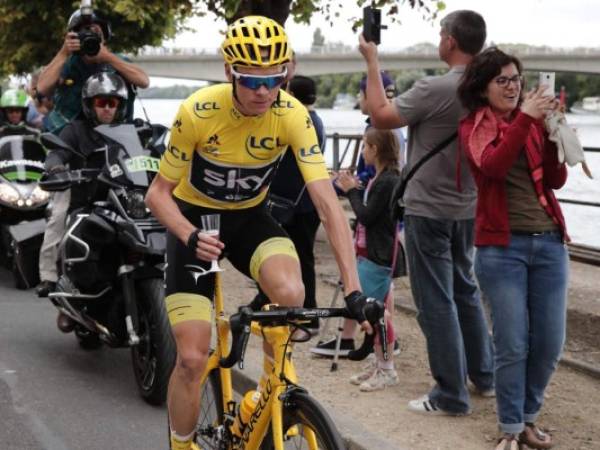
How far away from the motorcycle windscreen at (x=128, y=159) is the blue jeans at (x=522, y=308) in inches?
91.1

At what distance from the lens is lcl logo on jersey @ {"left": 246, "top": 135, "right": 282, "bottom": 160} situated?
181 inches

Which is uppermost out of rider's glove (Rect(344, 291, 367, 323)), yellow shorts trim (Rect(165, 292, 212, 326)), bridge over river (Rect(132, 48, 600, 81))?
rider's glove (Rect(344, 291, 367, 323))

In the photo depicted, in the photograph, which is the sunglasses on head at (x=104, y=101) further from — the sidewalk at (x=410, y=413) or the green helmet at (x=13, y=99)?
the green helmet at (x=13, y=99)

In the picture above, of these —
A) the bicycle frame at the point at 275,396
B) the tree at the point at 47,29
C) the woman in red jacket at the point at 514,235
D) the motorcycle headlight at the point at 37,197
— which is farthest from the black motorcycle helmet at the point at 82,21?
the tree at the point at 47,29

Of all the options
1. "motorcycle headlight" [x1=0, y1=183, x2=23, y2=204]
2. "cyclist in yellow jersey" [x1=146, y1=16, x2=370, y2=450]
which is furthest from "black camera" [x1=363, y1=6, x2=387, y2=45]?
"motorcycle headlight" [x1=0, y1=183, x2=23, y2=204]

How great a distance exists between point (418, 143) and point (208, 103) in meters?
1.75

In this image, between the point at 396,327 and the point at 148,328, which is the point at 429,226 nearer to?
the point at 148,328

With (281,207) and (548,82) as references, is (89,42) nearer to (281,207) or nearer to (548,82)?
(281,207)

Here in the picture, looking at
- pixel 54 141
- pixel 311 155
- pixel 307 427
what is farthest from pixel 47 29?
pixel 307 427

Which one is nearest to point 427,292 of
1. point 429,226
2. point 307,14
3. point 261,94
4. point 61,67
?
point 429,226

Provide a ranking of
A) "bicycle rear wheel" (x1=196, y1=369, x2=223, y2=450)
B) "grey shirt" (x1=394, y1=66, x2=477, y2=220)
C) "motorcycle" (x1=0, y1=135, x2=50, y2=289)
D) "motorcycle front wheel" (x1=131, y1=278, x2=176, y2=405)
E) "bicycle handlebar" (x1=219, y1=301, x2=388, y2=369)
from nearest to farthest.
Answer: "bicycle handlebar" (x1=219, y1=301, x2=388, y2=369)
"bicycle rear wheel" (x1=196, y1=369, x2=223, y2=450)
"grey shirt" (x1=394, y1=66, x2=477, y2=220)
"motorcycle front wheel" (x1=131, y1=278, x2=176, y2=405)
"motorcycle" (x1=0, y1=135, x2=50, y2=289)

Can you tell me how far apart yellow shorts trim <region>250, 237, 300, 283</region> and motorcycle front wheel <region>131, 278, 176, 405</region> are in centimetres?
174

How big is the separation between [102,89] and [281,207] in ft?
4.48

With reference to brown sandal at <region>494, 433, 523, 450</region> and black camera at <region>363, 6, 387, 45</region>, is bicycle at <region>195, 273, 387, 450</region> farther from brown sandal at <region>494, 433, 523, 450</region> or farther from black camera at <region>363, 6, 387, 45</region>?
black camera at <region>363, 6, 387, 45</region>
